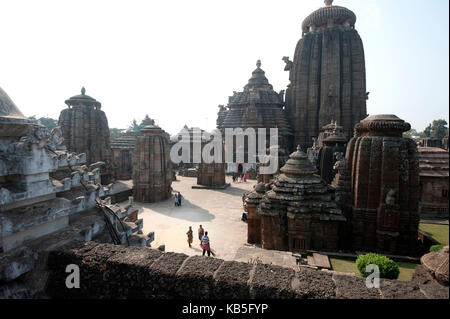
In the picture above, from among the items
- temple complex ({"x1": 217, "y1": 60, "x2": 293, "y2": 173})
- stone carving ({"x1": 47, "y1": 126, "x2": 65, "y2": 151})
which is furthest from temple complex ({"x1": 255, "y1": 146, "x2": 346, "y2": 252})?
temple complex ({"x1": 217, "y1": 60, "x2": 293, "y2": 173})

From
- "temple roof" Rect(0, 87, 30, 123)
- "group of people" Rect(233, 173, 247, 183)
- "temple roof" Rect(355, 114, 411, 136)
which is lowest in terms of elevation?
"group of people" Rect(233, 173, 247, 183)

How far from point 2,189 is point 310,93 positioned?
103ft

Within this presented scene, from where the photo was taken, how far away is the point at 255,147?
3231 centimetres

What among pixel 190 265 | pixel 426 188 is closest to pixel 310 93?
pixel 426 188

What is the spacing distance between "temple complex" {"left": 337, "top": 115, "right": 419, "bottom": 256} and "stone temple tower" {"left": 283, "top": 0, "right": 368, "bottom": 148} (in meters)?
19.7

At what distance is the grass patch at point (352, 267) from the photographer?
7.42m

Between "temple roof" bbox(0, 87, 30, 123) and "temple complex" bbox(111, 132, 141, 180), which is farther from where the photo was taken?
"temple complex" bbox(111, 132, 141, 180)

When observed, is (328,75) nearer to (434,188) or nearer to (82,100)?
(434,188)

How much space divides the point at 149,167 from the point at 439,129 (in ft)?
210

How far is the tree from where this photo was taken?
175ft

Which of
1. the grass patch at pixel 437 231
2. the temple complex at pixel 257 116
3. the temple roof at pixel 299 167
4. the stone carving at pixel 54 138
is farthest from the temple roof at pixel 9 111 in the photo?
the temple complex at pixel 257 116

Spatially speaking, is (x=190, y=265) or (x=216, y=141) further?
(x=216, y=141)

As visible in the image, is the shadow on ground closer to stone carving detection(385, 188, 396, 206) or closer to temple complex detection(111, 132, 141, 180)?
stone carving detection(385, 188, 396, 206)
